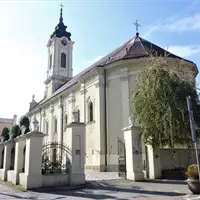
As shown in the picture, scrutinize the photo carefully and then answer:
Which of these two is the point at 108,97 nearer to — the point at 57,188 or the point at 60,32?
the point at 57,188

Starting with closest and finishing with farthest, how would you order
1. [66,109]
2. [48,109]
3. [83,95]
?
[83,95] → [66,109] → [48,109]

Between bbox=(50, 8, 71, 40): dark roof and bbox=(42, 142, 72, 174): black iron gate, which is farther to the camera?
bbox=(50, 8, 71, 40): dark roof

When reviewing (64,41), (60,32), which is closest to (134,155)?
(64,41)

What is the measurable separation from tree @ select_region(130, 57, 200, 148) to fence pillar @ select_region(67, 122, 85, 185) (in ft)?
11.6

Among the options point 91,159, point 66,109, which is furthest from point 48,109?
point 91,159

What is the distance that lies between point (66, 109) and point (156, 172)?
18.9 meters

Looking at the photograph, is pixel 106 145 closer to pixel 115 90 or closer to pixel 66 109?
pixel 115 90

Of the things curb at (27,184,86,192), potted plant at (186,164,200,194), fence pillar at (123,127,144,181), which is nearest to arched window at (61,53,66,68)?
fence pillar at (123,127,144,181)

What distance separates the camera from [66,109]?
101ft

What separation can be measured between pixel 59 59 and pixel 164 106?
30.5 meters

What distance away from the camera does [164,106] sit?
44.3 ft

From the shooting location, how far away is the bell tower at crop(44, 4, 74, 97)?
41062 millimetres

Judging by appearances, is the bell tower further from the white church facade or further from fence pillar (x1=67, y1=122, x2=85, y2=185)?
fence pillar (x1=67, y1=122, x2=85, y2=185)

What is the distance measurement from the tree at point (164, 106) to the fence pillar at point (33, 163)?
5.72 meters
